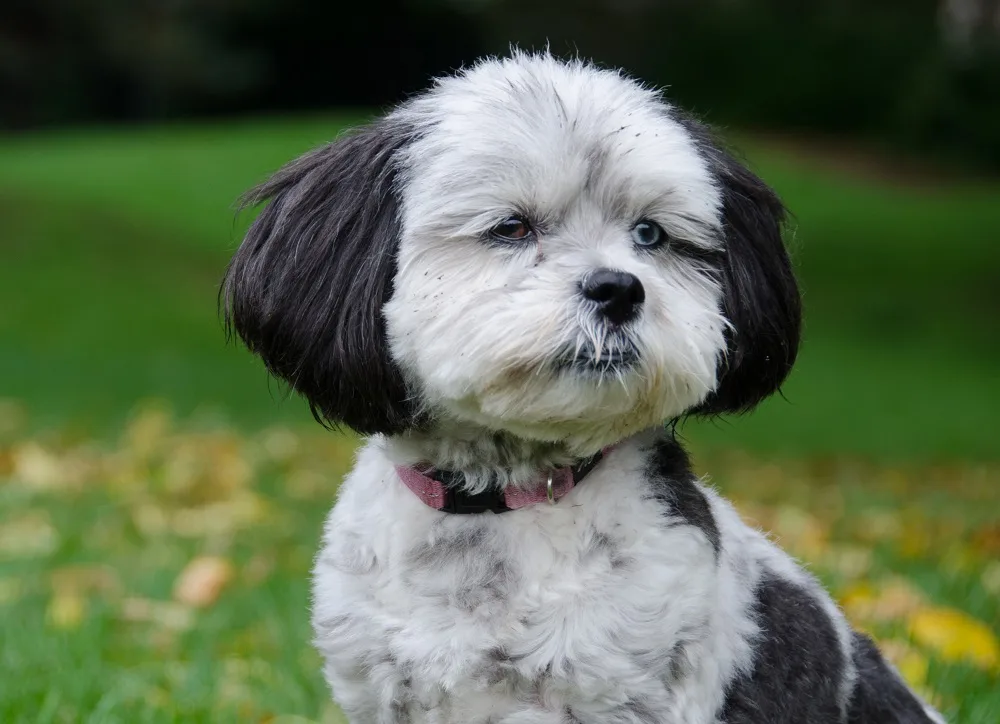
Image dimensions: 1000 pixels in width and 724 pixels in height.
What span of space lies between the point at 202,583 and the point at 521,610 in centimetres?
283

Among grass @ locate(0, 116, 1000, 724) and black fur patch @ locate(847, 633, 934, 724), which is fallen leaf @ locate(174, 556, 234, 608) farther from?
black fur patch @ locate(847, 633, 934, 724)

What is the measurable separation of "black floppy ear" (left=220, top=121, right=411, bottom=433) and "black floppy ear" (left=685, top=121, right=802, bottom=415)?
2.31 feet

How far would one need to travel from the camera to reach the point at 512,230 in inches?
100

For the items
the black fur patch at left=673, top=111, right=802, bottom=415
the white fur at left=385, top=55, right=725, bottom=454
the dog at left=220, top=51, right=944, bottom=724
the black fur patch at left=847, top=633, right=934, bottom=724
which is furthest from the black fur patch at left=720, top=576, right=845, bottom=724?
the white fur at left=385, top=55, right=725, bottom=454

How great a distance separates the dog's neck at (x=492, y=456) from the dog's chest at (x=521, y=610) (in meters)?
0.08

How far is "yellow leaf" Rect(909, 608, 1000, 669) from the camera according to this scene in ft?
13.6

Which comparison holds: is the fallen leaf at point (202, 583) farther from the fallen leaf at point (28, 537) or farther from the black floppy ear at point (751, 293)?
the black floppy ear at point (751, 293)

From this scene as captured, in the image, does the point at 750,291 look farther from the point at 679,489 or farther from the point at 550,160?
the point at 550,160

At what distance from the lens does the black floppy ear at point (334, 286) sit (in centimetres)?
256

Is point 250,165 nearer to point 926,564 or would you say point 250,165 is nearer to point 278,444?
point 278,444

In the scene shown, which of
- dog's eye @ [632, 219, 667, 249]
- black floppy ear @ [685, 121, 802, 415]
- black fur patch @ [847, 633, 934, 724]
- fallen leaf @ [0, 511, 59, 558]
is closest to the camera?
dog's eye @ [632, 219, 667, 249]

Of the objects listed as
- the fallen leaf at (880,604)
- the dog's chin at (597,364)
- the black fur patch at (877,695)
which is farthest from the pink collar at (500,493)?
the fallen leaf at (880,604)

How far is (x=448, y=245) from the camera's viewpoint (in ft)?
8.34

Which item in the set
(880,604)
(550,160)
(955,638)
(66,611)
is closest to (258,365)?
(66,611)
